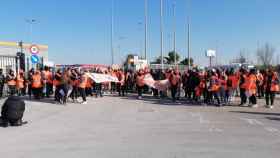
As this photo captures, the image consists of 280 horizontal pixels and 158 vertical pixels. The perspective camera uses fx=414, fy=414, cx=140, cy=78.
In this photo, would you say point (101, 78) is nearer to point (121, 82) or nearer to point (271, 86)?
point (121, 82)

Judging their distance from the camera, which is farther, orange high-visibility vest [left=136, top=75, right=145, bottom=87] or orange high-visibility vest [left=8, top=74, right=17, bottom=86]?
orange high-visibility vest [left=136, top=75, right=145, bottom=87]

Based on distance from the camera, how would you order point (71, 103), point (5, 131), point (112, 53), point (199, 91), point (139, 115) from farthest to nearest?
1. point (112, 53)
2. point (199, 91)
3. point (71, 103)
4. point (139, 115)
5. point (5, 131)

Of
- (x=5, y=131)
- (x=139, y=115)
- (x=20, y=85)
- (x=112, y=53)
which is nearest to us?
(x=5, y=131)

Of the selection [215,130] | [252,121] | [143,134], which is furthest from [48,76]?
[215,130]

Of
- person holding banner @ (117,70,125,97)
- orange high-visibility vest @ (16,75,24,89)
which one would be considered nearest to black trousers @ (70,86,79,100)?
orange high-visibility vest @ (16,75,24,89)

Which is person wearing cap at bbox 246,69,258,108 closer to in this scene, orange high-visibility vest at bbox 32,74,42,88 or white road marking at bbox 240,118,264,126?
white road marking at bbox 240,118,264,126

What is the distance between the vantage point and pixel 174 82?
2183 cm

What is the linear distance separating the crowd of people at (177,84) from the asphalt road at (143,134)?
254cm

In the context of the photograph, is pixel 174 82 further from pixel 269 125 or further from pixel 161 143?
pixel 161 143

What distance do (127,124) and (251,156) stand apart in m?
5.21

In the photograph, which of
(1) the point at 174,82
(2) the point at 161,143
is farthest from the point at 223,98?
(2) the point at 161,143

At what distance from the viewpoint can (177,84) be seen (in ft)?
72.1

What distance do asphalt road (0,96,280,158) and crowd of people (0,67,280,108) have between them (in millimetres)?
2541

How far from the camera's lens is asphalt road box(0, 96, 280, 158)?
8.48 metres
